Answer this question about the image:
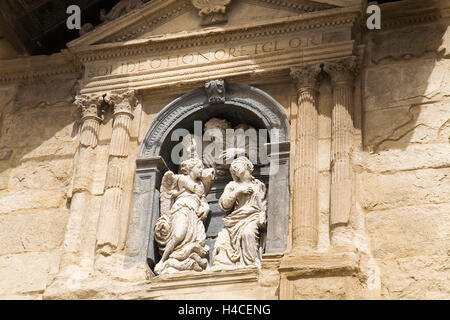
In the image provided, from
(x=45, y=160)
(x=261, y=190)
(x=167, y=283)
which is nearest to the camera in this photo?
(x=167, y=283)

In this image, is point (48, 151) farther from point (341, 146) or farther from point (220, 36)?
point (341, 146)

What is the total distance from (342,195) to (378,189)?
1.36ft

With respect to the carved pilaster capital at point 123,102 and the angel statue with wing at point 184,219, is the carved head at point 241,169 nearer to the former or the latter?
the angel statue with wing at point 184,219

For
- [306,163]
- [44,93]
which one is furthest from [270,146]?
[44,93]

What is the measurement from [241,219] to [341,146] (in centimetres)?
126

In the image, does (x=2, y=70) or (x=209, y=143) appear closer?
(x=209, y=143)

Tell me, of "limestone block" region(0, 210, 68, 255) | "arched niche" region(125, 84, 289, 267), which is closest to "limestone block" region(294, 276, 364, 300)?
"arched niche" region(125, 84, 289, 267)

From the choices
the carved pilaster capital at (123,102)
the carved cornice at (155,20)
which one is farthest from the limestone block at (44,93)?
the carved cornice at (155,20)

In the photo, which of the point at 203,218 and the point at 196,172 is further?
the point at 196,172

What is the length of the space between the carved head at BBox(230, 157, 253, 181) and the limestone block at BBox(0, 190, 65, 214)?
1.94m

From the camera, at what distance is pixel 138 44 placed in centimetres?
1279

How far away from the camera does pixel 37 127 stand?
13039 millimetres

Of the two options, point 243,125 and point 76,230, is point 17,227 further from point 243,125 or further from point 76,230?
point 243,125

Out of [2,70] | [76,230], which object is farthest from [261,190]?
[2,70]
